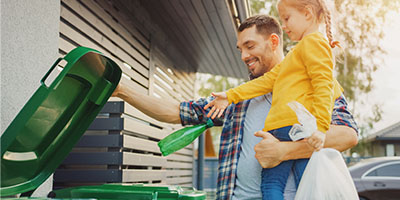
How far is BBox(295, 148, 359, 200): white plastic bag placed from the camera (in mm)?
1660

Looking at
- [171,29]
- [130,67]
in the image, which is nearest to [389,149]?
[171,29]

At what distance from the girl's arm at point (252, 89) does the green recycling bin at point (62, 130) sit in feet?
1.71

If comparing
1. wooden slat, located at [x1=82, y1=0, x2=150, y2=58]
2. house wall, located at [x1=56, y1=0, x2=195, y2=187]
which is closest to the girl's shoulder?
house wall, located at [x1=56, y1=0, x2=195, y2=187]

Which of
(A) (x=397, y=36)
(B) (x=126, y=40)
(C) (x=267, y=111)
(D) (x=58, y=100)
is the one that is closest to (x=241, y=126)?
(C) (x=267, y=111)

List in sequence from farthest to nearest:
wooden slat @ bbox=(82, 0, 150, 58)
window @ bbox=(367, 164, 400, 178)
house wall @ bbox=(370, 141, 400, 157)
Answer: house wall @ bbox=(370, 141, 400, 157) < window @ bbox=(367, 164, 400, 178) < wooden slat @ bbox=(82, 0, 150, 58)

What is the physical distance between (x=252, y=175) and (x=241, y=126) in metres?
0.28

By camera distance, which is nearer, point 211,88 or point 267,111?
point 267,111

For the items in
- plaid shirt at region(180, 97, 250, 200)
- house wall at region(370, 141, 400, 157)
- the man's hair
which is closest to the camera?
plaid shirt at region(180, 97, 250, 200)

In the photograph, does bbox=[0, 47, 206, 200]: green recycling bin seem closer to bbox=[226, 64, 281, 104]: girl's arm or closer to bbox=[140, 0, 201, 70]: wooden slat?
bbox=[226, 64, 281, 104]: girl's arm

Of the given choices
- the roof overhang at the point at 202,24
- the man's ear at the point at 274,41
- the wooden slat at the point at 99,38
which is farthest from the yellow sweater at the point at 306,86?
the roof overhang at the point at 202,24

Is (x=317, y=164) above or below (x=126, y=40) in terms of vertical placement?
below

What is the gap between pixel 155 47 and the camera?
5844mm

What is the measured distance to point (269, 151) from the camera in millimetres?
1838

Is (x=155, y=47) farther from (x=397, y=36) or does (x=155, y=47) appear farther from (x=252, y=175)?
(x=397, y=36)
